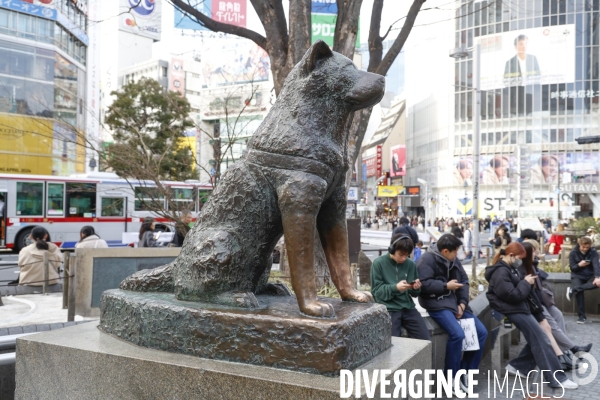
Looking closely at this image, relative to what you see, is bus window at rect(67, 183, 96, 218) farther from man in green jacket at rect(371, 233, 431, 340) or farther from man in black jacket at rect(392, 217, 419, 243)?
man in green jacket at rect(371, 233, 431, 340)

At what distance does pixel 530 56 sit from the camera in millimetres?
45656

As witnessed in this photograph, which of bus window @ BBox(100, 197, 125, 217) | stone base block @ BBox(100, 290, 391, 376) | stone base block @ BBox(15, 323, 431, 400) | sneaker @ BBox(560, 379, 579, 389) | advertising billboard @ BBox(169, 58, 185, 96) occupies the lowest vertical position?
sneaker @ BBox(560, 379, 579, 389)

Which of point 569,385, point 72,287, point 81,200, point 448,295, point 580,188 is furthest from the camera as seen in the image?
point 580,188

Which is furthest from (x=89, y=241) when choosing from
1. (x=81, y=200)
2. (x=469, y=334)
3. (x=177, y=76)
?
(x=177, y=76)

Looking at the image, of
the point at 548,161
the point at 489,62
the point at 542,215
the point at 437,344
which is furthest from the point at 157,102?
the point at 548,161

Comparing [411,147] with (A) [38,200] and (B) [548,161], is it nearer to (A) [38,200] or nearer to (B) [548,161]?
(B) [548,161]

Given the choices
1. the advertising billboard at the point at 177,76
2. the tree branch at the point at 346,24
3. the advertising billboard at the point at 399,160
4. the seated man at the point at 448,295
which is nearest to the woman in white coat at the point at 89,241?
the tree branch at the point at 346,24

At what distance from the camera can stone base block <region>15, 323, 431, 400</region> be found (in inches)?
84.2

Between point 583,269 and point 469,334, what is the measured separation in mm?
4526

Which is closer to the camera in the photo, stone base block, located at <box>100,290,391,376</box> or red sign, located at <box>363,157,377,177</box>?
stone base block, located at <box>100,290,391,376</box>

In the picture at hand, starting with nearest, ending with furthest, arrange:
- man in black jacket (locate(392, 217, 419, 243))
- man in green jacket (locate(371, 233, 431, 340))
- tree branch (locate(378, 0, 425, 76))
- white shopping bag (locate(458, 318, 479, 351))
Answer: man in green jacket (locate(371, 233, 431, 340)) < white shopping bag (locate(458, 318, 479, 351)) < man in black jacket (locate(392, 217, 419, 243)) < tree branch (locate(378, 0, 425, 76))

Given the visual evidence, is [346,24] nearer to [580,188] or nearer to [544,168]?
[544,168]

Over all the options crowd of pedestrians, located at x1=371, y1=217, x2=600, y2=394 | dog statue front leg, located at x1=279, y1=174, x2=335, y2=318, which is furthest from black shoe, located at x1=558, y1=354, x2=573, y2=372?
dog statue front leg, located at x1=279, y1=174, x2=335, y2=318

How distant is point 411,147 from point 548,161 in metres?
20.4
